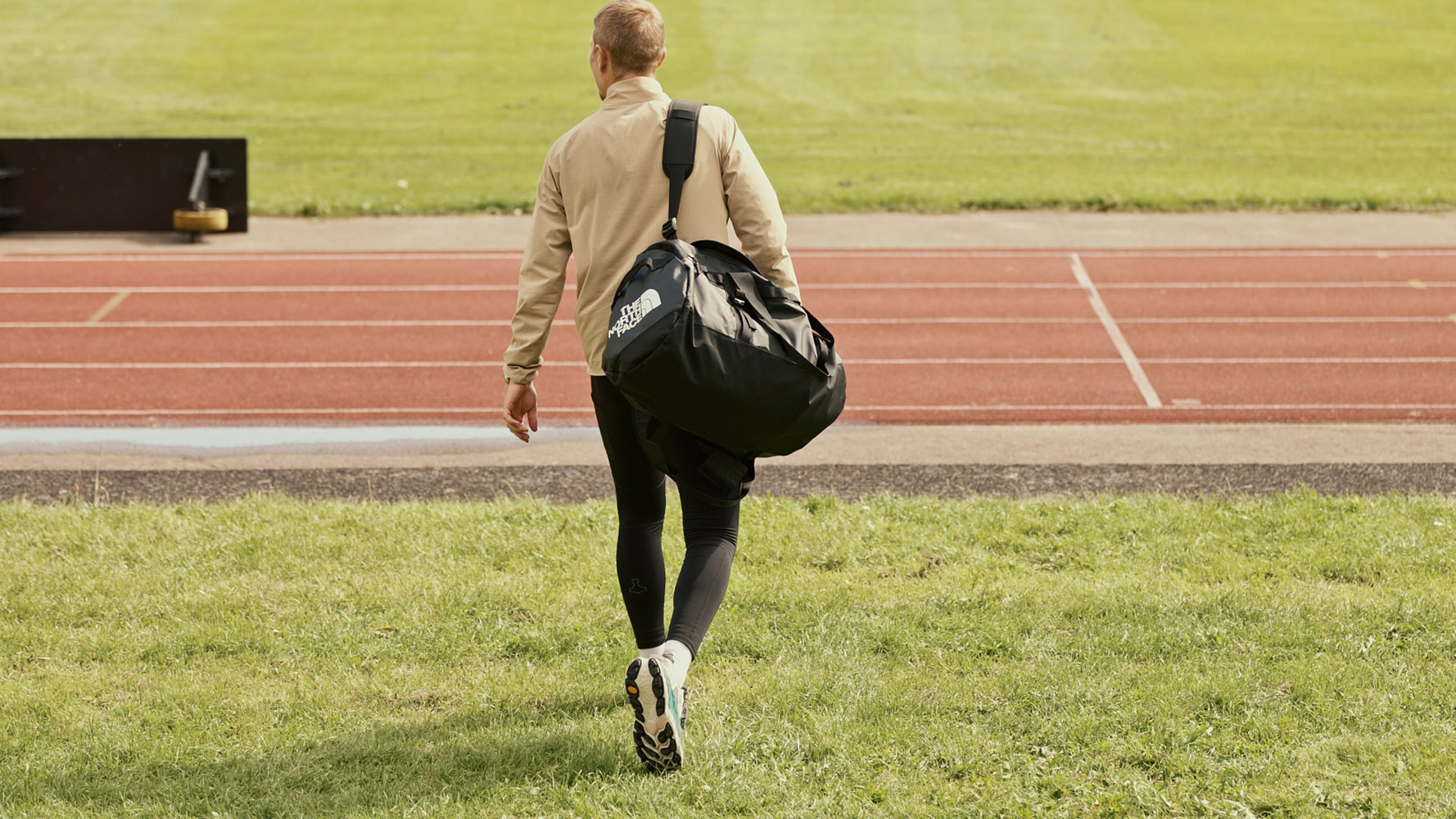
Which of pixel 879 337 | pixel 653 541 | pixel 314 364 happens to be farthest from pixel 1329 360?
pixel 653 541

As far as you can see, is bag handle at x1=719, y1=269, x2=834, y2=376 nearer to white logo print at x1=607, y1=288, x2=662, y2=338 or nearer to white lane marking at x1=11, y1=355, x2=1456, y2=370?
white logo print at x1=607, y1=288, x2=662, y2=338

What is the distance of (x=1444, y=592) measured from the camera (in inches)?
192

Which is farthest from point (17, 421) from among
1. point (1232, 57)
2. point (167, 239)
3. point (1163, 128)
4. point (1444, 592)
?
point (1232, 57)

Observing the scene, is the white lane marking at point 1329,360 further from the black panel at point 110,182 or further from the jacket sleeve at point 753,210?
the black panel at point 110,182

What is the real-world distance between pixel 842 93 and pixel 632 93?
82.8ft

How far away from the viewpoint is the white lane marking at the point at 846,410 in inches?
356

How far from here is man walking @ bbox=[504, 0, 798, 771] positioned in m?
3.52

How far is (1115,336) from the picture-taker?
10.8 meters

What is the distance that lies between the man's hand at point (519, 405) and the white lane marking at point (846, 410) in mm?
5153

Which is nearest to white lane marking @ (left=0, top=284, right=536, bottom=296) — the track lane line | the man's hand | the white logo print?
the track lane line

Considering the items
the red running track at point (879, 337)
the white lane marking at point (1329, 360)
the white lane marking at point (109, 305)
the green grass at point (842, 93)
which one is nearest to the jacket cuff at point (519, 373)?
the red running track at point (879, 337)

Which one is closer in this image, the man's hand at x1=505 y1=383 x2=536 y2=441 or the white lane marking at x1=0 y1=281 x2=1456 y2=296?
the man's hand at x1=505 y1=383 x2=536 y2=441

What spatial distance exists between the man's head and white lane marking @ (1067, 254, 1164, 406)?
6.38 meters

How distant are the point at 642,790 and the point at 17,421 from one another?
7047 millimetres
